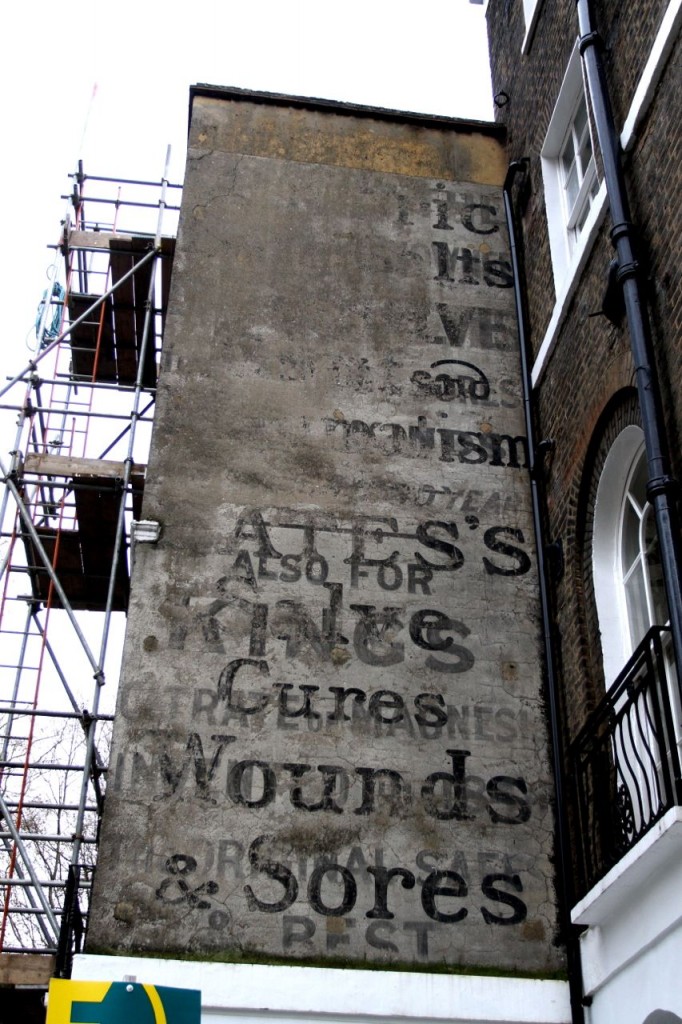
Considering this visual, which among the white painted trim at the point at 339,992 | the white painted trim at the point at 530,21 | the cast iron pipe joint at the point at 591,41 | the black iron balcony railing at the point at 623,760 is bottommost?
the white painted trim at the point at 339,992

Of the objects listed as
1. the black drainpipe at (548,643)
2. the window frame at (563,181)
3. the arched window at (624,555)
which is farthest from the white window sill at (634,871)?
the window frame at (563,181)

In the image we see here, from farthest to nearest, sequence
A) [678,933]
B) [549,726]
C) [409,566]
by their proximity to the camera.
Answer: [409,566], [549,726], [678,933]

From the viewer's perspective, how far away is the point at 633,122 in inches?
320

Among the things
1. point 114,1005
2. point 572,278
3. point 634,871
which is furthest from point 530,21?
point 114,1005

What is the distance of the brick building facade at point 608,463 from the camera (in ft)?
22.7

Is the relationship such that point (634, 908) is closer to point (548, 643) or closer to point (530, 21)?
point (548, 643)

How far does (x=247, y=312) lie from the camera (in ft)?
34.2

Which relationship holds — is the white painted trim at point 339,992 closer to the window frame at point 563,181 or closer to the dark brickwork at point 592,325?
the dark brickwork at point 592,325

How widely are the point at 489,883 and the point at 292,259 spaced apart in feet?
18.8

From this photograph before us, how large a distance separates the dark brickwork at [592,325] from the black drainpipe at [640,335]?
10cm

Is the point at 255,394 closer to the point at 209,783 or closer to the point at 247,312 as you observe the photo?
the point at 247,312

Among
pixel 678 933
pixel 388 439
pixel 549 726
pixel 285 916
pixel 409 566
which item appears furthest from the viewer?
pixel 388 439

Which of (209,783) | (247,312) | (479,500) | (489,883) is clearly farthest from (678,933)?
(247,312)

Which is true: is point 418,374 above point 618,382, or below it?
above
